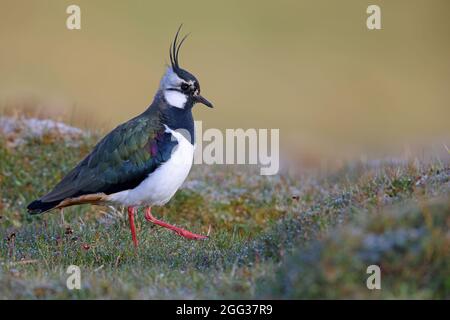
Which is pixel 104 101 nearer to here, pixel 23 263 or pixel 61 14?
pixel 61 14

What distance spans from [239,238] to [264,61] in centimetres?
1903

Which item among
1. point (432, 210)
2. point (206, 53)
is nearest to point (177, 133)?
point (432, 210)

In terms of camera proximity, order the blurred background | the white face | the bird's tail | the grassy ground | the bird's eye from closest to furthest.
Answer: the grassy ground < the bird's tail < the white face < the bird's eye < the blurred background

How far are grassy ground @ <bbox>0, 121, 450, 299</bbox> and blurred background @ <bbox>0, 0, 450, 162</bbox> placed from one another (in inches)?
317

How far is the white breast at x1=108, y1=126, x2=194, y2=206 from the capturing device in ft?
29.7

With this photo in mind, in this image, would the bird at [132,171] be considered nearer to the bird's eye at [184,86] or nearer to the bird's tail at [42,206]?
the bird's tail at [42,206]

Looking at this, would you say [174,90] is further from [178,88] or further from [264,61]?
[264,61]

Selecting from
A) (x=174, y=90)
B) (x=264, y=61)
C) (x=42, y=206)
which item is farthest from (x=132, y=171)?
(x=264, y=61)

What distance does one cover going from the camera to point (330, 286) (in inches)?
237

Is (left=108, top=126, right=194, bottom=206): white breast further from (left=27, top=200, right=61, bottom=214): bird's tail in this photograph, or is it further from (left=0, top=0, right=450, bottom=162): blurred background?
(left=0, top=0, right=450, bottom=162): blurred background

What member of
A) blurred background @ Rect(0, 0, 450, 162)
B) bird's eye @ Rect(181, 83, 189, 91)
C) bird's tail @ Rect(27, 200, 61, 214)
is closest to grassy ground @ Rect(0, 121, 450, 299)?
bird's tail @ Rect(27, 200, 61, 214)

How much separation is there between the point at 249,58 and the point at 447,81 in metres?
6.62

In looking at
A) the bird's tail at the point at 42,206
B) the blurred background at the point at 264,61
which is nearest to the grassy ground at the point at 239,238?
the bird's tail at the point at 42,206

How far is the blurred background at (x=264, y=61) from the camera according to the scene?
2330 cm
